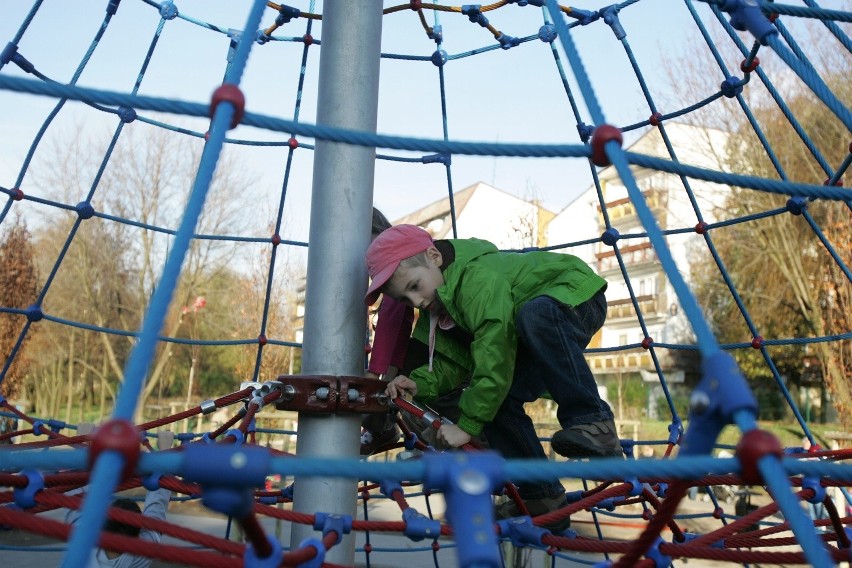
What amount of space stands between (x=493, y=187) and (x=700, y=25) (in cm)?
1363

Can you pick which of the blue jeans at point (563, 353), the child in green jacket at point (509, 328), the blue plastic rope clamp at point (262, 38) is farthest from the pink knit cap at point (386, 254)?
the blue plastic rope clamp at point (262, 38)

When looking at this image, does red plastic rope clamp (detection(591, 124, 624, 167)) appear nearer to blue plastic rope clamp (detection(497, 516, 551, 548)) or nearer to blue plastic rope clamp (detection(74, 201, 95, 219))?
blue plastic rope clamp (detection(497, 516, 551, 548))

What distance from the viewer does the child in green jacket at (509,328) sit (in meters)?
1.45

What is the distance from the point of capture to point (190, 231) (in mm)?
698

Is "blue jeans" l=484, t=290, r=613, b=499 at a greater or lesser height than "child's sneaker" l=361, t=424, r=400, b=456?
greater

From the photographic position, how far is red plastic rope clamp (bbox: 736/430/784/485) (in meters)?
0.61

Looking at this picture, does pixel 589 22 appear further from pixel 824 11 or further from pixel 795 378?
pixel 795 378

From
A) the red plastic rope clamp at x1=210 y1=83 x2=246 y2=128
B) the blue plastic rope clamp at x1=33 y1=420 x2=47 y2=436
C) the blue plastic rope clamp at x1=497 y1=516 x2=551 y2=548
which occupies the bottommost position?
the blue plastic rope clamp at x1=497 y1=516 x2=551 y2=548

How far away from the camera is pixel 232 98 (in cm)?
81

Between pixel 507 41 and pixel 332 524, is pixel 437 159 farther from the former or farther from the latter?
pixel 332 524

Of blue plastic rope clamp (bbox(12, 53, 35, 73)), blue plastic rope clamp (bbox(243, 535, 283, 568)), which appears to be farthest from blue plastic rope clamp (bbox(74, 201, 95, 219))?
blue plastic rope clamp (bbox(243, 535, 283, 568))

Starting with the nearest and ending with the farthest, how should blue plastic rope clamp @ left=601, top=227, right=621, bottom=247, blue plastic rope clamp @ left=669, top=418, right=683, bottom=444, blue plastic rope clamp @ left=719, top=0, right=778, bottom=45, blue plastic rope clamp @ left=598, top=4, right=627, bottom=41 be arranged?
1. blue plastic rope clamp @ left=719, top=0, right=778, bottom=45
2. blue plastic rope clamp @ left=669, top=418, right=683, bottom=444
3. blue plastic rope clamp @ left=601, top=227, right=621, bottom=247
4. blue plastic rope clamp @ left=598, top=4, right=627, bottom=41

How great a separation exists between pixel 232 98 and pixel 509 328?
0.83 metres

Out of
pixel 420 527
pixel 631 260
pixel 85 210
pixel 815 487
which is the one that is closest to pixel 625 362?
pixel 631 260
